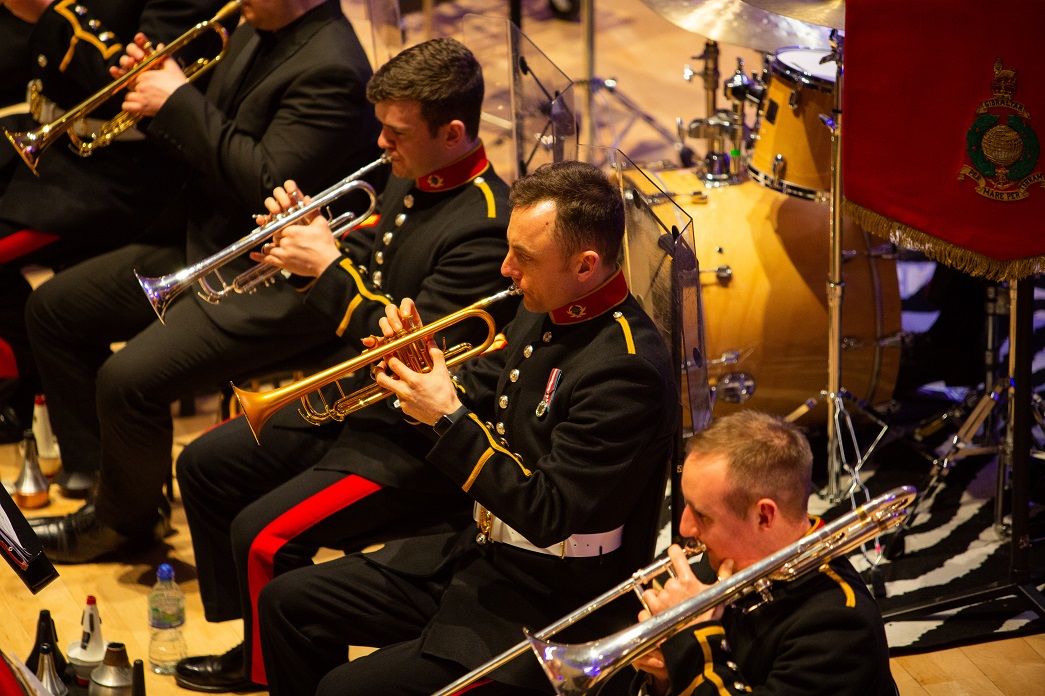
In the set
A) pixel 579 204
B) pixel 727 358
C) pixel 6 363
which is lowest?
pixel 727 358

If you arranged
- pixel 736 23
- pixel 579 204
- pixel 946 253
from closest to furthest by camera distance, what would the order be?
pixel 579 204 → pixel 946 253 → pixel 736 23

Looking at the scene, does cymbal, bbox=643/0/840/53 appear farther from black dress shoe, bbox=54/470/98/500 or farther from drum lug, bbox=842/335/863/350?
black dress shoe, bbox=54/470/98/500

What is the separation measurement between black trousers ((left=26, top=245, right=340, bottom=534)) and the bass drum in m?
1.35

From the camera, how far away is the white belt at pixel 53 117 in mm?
4168

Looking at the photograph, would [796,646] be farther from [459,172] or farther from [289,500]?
[459,172]

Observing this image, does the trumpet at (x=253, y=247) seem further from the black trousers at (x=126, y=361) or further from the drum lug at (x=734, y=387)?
the drum lug at (x=734, y=387)

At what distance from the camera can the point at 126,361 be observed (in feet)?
12.3

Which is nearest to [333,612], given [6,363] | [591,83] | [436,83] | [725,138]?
[436,83]

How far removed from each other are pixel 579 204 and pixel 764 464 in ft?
2.42

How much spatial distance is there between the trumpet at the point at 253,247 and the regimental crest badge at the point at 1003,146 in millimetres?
1528

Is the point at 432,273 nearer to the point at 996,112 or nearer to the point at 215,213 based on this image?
the point at 215,213

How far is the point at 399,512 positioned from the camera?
3.17 meters

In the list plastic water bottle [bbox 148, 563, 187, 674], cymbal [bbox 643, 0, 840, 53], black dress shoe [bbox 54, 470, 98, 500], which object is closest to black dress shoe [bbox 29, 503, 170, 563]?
black dress shoe [bbox 54, 470, 98, 500]

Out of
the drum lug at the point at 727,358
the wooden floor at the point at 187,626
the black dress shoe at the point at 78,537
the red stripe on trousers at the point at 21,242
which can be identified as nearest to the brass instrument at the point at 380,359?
the wooden floor at the point at 187,626
